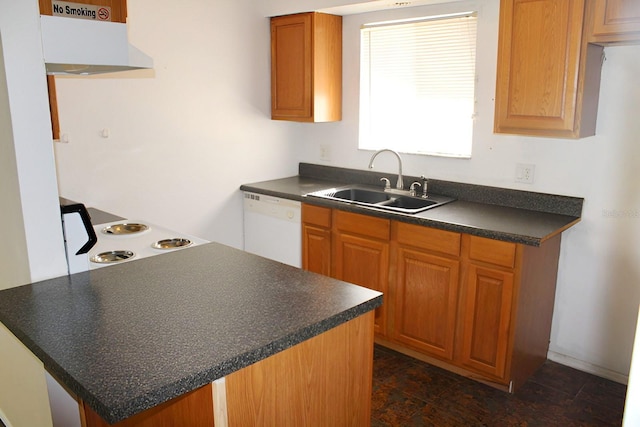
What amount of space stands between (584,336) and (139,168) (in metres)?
2.89

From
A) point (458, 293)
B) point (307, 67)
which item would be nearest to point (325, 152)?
point (307, 67)

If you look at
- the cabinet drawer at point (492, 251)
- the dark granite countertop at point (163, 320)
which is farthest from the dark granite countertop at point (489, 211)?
the dark granite countertop at point (163, 320)

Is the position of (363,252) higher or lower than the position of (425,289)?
higher

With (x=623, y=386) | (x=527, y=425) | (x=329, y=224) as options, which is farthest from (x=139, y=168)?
(x=623, y=386)

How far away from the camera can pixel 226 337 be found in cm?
150

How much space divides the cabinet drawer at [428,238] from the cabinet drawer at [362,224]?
0.29 ft

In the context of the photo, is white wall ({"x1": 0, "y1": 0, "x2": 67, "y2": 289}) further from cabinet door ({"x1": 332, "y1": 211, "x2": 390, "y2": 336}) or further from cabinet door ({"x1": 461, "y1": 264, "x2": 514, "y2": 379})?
cabinet door ({"x1": 461, "y1": 264, "x2": 514, "y2": 379})

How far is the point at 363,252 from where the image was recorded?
3379 millimetres

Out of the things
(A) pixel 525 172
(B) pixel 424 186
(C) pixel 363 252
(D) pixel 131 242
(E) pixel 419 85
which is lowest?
(C) pixel 363 252

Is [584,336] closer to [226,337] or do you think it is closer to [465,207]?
[465,207]

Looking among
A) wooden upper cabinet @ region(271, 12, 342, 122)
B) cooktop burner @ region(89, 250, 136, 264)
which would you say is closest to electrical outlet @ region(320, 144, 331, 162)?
wooden upper cabinet @ region(271, 12, 342, 122)

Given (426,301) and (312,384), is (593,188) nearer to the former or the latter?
(426,301)

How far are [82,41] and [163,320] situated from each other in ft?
3.06

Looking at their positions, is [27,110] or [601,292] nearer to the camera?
[27,110]
